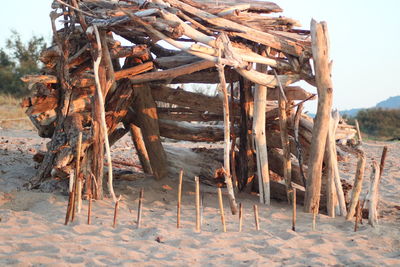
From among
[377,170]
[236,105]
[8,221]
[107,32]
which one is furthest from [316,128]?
[8,221]

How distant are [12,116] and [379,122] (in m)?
19.3

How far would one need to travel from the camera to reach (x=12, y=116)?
48.5 ft

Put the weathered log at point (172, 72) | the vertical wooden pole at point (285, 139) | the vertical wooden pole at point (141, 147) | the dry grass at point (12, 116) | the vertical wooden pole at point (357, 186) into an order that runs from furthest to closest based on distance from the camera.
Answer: the dry grass at point (12, 116) < the vertical wooden pole at point (141, 147) < the vertical wooden pole at point (285, 139) < the weathered log at point (172, 72) < the vertical wooden pole at point (357, 186)

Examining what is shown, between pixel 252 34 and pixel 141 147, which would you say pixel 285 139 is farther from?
pixel 141 147

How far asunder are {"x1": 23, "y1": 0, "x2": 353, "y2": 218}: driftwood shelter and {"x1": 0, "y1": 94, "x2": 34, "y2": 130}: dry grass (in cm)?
615

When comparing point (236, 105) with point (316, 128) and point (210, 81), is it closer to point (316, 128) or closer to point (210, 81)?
point (210, 81)

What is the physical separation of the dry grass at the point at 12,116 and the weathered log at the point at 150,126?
6.09 meters

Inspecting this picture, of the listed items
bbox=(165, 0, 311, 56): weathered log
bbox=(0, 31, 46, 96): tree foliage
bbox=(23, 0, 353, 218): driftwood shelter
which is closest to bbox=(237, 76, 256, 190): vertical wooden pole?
bbox=(23, 0, 353, 218): driftwood shelter

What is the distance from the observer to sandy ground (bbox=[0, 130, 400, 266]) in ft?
12.2

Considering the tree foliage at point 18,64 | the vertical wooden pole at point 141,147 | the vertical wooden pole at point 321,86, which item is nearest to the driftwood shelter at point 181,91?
the vertical wooden pole at point 321,86

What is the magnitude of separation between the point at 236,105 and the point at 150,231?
254 cm

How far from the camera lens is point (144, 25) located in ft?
16.3

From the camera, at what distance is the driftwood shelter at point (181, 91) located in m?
5.29

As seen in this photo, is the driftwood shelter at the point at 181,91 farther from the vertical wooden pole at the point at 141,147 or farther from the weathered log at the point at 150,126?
the vertical wooden pole at the point at 141,147
